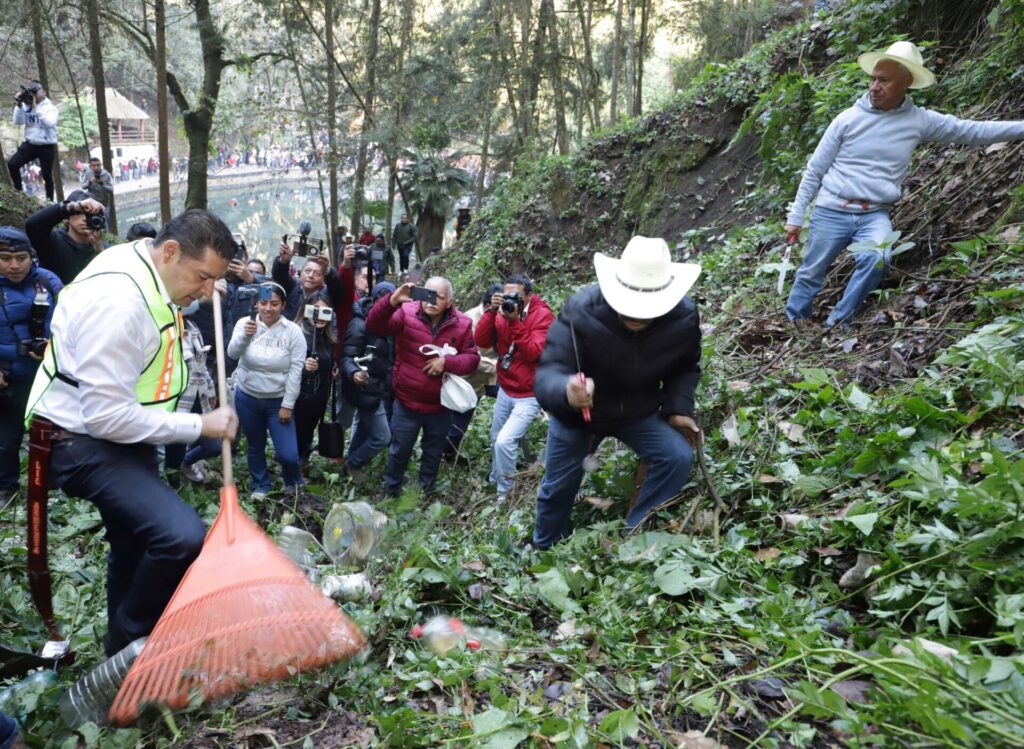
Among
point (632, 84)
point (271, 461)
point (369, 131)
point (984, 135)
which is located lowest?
point (271, 461)

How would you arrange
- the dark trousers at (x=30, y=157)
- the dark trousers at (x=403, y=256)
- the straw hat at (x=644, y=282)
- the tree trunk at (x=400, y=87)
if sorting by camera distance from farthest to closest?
the dark trousers at (x=403, y=256), the tree trunk at (x=400, y=87), the dark trousers at (x=30, y=157), the straw hat at (x=644, y=282)

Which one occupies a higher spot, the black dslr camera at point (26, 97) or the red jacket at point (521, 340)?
the black dslr camera at point (26, 97)

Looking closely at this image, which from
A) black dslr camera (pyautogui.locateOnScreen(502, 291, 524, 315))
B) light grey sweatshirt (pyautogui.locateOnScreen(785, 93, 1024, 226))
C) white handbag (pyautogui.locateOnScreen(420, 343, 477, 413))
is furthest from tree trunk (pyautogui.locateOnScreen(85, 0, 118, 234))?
light grey sweatshirt (pyautogui.locateOnScreen(785, 93, 1024, 226))

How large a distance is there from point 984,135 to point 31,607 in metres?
6.31

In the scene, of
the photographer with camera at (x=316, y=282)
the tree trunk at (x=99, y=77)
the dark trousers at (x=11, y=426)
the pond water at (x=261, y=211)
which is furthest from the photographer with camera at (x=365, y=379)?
the pond water at (x=261, y=211)

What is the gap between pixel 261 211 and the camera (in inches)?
1747

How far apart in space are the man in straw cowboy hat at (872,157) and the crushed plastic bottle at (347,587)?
12.1 ft

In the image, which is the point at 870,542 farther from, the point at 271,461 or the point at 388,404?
the point at 271,461

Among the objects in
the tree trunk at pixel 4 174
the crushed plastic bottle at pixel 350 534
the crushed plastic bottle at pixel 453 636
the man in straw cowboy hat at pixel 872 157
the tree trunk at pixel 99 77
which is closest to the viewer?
the crushed plastic bottle at pixel 453 636

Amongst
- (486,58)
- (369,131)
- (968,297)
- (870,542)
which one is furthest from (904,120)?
(486,58)

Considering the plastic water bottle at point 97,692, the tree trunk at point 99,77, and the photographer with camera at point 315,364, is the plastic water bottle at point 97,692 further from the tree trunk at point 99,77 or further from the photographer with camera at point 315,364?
the tree trunk at point 99,77

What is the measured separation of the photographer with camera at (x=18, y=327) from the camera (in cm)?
459

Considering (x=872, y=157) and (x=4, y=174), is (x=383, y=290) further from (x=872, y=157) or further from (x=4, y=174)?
(x=4, y=174)

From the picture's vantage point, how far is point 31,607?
3.69m
